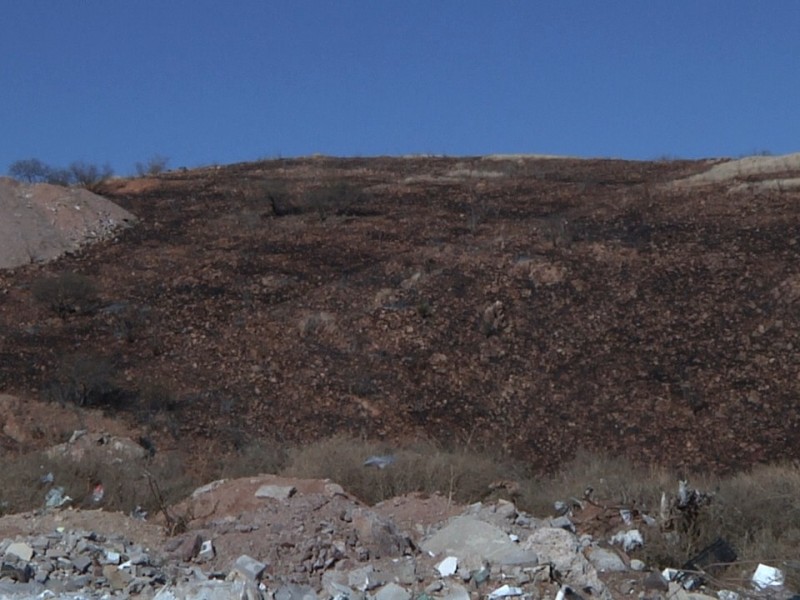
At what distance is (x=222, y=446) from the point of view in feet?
39.6

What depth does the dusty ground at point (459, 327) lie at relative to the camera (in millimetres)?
12812

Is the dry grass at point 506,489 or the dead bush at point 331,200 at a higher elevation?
the dead bush at point 331,200

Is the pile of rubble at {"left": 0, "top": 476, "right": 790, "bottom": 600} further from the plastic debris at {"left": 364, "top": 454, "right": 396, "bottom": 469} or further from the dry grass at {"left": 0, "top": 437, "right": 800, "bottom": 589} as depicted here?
the plastic debris at {"left": 364, "top": 454, "right": 396, "bottom": 469}

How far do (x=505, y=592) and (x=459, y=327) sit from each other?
911 cm

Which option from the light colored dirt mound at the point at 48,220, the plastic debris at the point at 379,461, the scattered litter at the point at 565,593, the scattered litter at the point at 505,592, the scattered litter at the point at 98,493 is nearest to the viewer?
the scattered litter at the point at 565,593

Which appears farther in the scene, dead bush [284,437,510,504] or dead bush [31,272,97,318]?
dead bush [31,272,97,318]

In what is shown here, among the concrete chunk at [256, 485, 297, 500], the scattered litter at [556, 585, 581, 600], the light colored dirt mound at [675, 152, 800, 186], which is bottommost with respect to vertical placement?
the scattered litter at [556, 585, 581, 600]

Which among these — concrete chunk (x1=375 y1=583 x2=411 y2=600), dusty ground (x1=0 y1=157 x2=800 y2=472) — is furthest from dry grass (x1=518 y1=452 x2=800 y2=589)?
dusty ground (x1=0 y1=157 x2=800 y2=472)

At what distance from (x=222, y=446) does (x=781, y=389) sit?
22.3ft

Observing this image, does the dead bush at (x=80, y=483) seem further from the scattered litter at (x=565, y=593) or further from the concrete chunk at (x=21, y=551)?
the scattered litter at (x=565, y=593)

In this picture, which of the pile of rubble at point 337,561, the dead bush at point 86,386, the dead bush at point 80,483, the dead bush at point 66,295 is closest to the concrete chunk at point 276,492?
the pile of rubble at point 337,561

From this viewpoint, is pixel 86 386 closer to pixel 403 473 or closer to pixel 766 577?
pixel 403 473

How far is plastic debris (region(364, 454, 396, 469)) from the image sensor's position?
900 centimetres

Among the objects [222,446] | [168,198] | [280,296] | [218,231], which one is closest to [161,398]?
[222,446]
